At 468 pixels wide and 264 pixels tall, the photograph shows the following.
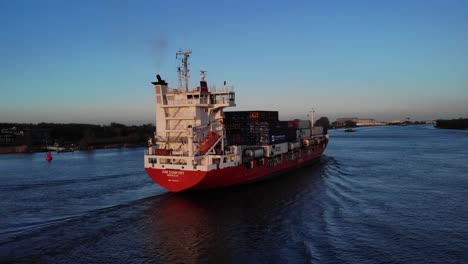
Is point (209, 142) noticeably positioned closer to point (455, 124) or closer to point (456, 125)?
point (456, 125)

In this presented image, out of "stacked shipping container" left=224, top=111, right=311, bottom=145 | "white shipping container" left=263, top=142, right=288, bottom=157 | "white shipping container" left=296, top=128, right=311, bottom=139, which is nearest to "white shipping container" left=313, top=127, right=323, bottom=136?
"white shipping container" left=296, top=128, right=311, bottom=139

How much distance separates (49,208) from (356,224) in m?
18.6

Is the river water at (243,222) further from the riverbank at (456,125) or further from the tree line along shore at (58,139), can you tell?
the riverbank at (456,125)

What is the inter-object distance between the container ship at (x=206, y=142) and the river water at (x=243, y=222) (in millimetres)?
1553

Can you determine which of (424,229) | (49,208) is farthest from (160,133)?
(424,229)

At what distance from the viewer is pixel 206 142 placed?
24609 millimetres

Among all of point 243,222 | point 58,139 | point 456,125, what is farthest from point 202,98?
point 456,125

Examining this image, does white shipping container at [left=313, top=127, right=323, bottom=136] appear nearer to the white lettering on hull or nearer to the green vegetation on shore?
the white lettering on hull

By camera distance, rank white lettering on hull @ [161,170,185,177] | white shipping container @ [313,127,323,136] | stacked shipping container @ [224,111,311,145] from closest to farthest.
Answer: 1. white lettering on hull @ [161,170,185,177]
2. stacked shipping container @ [224,111,311,145]
3. white shipping container @ [313,127,323,136]

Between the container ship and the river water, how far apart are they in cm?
155

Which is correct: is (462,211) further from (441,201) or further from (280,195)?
(280,195)

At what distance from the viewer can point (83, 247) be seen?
15.0 m

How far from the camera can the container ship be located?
23.7 m

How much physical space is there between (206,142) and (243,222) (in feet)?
24.7
